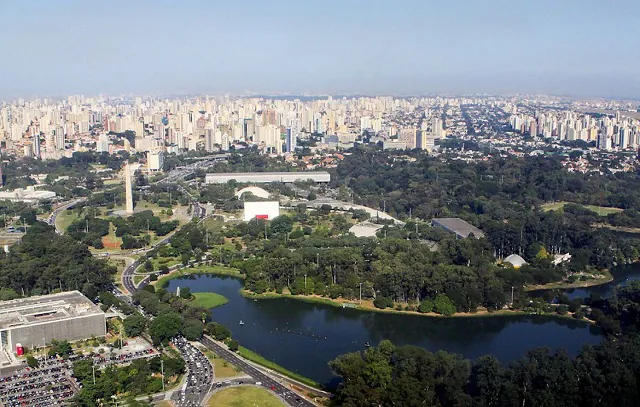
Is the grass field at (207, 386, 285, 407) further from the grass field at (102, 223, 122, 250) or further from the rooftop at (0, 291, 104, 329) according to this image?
the grass field at (102, 223, 122, 250)

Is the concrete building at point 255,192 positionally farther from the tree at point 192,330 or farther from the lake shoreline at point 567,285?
the tree at point 192,330

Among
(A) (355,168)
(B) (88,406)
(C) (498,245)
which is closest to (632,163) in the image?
(A) (355,168)

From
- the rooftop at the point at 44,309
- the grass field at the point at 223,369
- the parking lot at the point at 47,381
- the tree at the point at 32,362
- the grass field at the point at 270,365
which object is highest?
the rooftop at the point at 44,309

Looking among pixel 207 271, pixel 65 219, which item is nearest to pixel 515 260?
pixel 207 271

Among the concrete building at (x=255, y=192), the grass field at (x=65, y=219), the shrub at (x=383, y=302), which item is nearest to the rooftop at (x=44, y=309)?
the shrub at (x=383, y=302)

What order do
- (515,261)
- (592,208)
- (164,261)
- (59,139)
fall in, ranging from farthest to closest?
(59,139), (592,208), (164,261), (515,261)

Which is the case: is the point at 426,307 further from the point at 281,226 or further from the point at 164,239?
the point at 164,239

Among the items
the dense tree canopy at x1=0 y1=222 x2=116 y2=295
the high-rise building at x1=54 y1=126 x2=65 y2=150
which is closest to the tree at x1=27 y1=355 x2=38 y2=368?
the dense tree canopy at x1=0 y1=222 x2=116 y2=295
